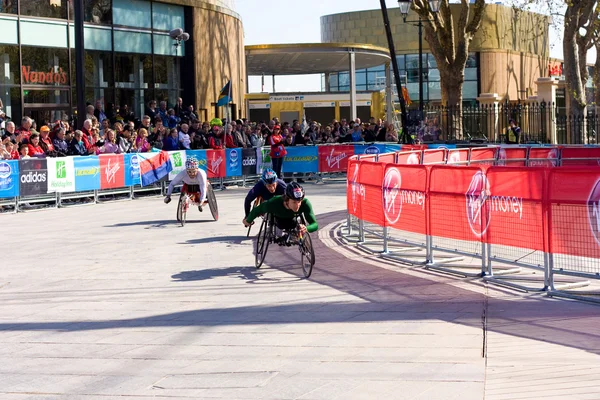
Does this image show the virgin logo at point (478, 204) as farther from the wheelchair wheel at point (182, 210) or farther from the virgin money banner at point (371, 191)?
the wheelchair wheel at point (182, 210)

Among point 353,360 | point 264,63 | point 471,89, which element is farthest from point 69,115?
point 471,89

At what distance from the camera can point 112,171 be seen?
26.9 m

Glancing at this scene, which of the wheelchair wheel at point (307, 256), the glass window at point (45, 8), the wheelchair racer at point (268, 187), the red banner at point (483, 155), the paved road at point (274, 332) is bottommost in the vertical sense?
the paved road at point (274, 332)

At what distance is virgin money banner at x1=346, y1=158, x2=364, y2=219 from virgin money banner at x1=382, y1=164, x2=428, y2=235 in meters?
1.45

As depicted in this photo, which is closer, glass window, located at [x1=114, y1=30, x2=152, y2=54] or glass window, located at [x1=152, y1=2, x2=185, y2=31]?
glass window, located at [x1=114, y1=30, x2=152, y2=54]

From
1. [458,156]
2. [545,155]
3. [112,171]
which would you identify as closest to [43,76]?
[112,171]

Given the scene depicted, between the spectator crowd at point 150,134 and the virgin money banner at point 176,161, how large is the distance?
44 centimetres

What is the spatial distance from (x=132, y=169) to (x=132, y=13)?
477 inches

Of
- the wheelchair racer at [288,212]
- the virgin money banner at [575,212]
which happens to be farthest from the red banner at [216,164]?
the virgin money banner at [575,212]

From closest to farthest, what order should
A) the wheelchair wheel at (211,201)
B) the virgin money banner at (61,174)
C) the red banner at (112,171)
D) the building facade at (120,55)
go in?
1. the wheelchair wheel at (211,201)
2. the virgin money banner at (61,174)
3. the red banner at (112,171)
4. the building facade at (120,55)

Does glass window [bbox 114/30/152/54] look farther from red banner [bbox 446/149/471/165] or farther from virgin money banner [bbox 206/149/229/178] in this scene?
red banner [bbox 446/149/471/165]

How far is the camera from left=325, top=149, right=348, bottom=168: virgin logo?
35062 millimetres

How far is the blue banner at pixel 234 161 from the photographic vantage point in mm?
31875

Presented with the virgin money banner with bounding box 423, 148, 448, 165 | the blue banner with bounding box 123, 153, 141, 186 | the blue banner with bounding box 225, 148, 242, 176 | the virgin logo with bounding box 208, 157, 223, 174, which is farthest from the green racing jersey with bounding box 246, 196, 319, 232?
the blue banner with bounding box 225, 148, 242, 176
